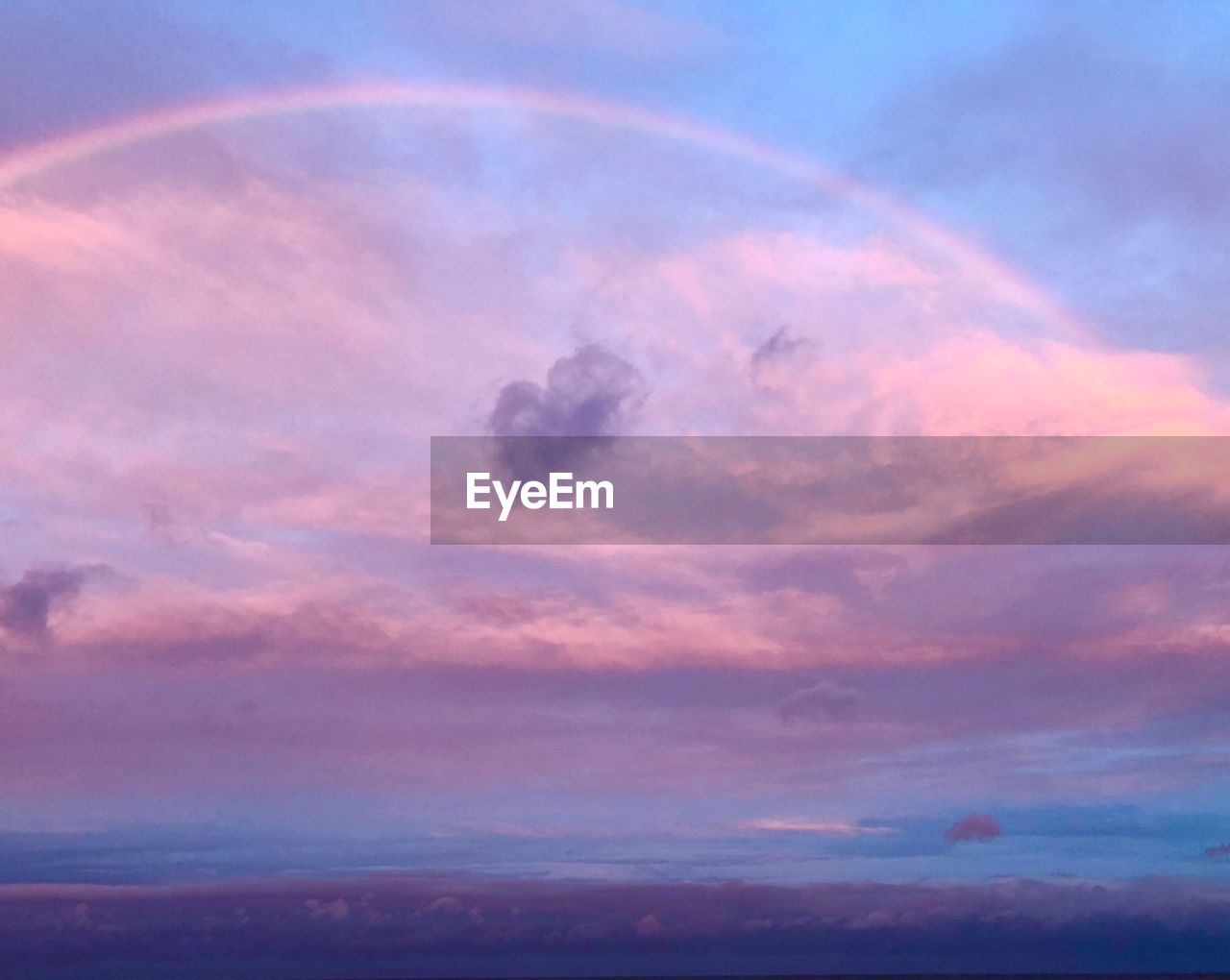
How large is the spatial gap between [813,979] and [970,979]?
308 centimetres

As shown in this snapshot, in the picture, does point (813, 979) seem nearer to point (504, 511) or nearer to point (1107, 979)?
point (1107, 979)

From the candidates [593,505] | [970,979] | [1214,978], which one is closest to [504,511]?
[593,505]

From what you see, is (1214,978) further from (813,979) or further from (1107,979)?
(813,979)

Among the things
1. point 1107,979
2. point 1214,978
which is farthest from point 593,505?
point 1214,978

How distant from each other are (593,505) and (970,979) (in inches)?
466

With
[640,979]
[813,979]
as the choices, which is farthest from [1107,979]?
[640,979]

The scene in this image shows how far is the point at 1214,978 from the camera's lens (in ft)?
51.5

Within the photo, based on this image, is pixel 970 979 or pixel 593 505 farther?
pixel 593 505

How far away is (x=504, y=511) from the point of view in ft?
53.3

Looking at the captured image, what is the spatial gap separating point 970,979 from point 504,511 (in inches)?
511

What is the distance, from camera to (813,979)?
15203 mm

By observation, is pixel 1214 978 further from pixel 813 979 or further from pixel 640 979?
pixel 640 979

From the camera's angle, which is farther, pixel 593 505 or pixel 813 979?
pixel 593 505

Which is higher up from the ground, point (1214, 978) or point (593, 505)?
point (593, 505)
